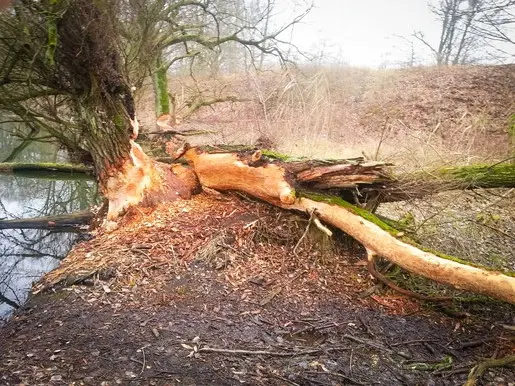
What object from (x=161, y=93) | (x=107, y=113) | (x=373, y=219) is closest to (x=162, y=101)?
(x=161, y=93)

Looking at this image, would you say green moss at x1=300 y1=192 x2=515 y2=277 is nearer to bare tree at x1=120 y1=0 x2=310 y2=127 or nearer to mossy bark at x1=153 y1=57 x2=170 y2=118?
bare tree at x1=120 y1=0 x2=310 y2=127

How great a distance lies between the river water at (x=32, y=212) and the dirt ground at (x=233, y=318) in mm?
1173

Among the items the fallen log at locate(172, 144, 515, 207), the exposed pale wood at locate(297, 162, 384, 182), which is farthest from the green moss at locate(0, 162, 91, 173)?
the exposed pale wood at locate(297, 162, 384, 182)

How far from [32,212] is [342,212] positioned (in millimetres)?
8163

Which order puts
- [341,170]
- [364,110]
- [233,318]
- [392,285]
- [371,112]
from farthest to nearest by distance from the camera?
[364,110] → [371,112] → [341,170] → [392,285] → [233,318]

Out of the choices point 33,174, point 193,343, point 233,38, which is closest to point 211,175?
point 193,343

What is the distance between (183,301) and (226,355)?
3.27ft

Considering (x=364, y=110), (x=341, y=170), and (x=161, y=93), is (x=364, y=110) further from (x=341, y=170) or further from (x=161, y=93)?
(x=341, y=170)

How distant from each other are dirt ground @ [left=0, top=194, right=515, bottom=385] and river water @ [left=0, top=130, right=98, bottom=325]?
1173 millimetres

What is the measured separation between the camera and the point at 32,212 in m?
9.41

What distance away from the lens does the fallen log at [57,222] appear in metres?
6.69

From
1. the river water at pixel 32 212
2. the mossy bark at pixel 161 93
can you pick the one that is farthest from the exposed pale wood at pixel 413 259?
the mossy bark at pixel 161 93

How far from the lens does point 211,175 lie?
6.12 meters

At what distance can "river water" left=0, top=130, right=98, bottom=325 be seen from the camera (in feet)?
18.4
